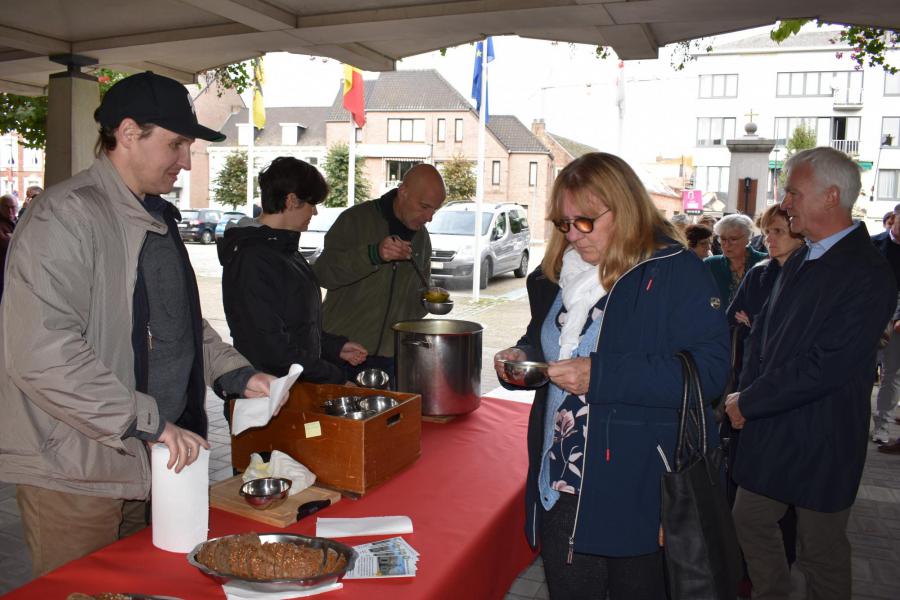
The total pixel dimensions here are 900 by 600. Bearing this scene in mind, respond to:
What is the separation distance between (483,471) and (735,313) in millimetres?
1712

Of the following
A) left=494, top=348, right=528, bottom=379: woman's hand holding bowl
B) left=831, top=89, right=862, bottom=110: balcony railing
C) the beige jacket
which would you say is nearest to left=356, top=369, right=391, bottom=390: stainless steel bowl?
left=494, top=348, right=528, bottom=379: woman's hand holding bowl

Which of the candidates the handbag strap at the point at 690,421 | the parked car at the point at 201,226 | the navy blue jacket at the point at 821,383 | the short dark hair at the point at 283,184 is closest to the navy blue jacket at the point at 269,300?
the short dark hair at the point at 283,184

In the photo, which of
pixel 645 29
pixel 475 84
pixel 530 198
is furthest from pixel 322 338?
pixel 530 198

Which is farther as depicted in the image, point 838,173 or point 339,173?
point 339,173

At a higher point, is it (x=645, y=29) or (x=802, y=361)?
(x=645, y=29)

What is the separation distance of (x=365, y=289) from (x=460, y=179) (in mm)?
30191

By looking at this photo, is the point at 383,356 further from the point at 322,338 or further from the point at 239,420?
the point at 239,420

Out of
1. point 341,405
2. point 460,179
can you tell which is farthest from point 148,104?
point 460,179

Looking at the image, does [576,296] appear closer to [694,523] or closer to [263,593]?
[694,523]

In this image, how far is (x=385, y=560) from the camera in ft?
4.91

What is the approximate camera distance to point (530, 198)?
1446 inches

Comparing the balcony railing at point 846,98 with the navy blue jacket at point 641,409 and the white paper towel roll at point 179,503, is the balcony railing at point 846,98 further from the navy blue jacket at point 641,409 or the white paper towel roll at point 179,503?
the white paper towel roll at point 179,503

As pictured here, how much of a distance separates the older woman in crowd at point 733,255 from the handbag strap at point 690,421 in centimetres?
331

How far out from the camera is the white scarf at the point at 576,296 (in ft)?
5.78
